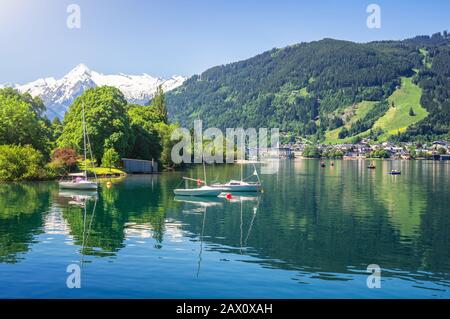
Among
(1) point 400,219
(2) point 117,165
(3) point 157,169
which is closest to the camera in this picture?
(1) point 400,219

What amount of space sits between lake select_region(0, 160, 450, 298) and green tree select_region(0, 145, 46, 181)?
24.3m

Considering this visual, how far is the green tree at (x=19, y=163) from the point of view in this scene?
9444cm

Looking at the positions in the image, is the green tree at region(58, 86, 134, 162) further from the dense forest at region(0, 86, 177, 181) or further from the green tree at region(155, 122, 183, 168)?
the green tree at region(155, 122, 183, 168)

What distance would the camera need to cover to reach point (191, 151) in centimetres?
16650

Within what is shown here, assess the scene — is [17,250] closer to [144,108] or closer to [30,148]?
[30,148]

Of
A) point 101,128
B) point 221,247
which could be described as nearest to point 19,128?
point 101,128

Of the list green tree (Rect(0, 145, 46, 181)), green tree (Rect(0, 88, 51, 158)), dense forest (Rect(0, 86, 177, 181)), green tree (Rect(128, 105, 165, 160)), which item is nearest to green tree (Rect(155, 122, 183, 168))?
dense forest (Rect(0, 86, 177, 181))

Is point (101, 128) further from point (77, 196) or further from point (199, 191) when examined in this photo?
point (199, 191)

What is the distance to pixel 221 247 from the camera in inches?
1590

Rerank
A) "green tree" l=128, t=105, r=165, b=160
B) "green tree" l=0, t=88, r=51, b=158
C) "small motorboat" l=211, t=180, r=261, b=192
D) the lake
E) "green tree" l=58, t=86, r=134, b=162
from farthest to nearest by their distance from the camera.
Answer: "green tree" l=128, t=105, r=165, b=160
"green tree" l=58, t=86, r=134, b=162
"green tree" l=0, t=88, r=51, b=158
"small motorboat" l=211, t=180, r=261, b=192
the lake

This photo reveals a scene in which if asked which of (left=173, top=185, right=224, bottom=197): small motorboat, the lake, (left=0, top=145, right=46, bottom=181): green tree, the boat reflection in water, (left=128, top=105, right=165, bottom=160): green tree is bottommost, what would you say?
the lake

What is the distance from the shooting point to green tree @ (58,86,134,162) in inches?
4678
